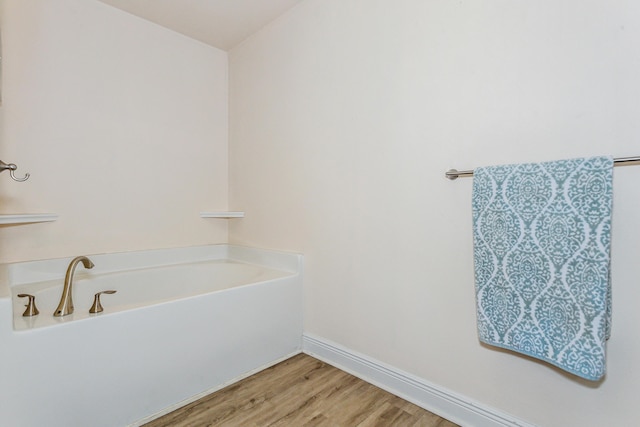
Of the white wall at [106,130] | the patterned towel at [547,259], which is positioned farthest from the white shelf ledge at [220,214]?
the patterned towel at [547,259]

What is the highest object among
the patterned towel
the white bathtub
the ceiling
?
the ceiling

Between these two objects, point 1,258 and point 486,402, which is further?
point 1,258

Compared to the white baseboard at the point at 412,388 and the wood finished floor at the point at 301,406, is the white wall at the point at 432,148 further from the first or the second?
the wood finished floor at the point at 301,406

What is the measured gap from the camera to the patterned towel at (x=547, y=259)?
96 cm

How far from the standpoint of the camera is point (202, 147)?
2557mm

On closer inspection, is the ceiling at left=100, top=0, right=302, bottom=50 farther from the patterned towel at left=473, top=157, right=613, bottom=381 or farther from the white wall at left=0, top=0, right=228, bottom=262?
the patterned towel at left=473, top=157, right=613, bottom=381

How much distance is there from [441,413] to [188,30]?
2.91 metres

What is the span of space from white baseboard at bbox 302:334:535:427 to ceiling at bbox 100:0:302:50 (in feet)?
7.22

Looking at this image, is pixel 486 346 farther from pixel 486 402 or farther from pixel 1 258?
pixel 1 258

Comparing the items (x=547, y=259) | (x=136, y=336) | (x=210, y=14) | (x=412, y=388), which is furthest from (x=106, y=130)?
(x=547, y=259)

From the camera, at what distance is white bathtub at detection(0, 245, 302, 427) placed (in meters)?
1.14

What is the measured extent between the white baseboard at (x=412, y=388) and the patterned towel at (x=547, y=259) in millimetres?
344

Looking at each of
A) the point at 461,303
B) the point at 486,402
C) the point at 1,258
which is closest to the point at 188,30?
the point at 1,258

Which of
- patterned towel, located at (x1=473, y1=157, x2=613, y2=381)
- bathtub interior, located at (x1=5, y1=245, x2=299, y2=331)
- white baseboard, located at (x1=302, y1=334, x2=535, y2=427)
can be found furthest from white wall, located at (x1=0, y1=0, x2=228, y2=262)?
patterned towel, located at (x1=473, y1=157, x2=613, y2=381)
